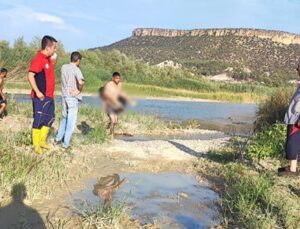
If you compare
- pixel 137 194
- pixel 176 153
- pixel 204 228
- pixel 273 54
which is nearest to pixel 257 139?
pixel 176 153

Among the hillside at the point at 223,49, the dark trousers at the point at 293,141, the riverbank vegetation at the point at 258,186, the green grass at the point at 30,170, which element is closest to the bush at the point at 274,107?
the riverbank vegetation at the point at 258,186

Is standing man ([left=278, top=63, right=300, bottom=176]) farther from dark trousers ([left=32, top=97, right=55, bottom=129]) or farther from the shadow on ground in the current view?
dark trousers ([left=32, top=97, right=55, bottom=129])

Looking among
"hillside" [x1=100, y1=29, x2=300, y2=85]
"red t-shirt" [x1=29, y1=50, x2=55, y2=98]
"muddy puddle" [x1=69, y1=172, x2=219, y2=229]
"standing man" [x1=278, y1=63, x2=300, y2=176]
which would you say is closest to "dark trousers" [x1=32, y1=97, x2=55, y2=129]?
"red t-shirt" [x1=29, y1=50, x2=55, y2=98]

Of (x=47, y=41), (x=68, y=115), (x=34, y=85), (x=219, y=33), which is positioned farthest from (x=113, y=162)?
(x=219, y=33)

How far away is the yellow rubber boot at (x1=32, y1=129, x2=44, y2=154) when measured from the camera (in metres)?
8.69

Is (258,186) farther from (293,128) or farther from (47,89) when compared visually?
(47,89)

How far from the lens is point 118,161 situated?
31.9 feet

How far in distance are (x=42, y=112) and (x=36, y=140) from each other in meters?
0.55

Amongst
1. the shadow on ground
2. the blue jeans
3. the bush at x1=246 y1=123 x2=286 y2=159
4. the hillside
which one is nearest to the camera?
the shadow on ground

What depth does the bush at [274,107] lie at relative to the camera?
13930 mm

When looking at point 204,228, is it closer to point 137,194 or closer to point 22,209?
point 137,194

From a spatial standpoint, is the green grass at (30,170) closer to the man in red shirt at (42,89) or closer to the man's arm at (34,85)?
the man in red shirt at (42,89)

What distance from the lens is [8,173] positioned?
6.73m

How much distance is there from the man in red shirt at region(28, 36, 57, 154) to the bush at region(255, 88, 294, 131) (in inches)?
278
